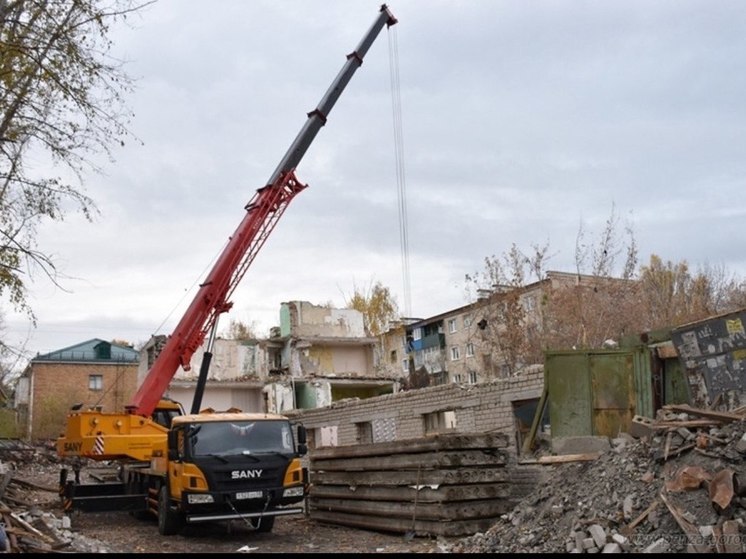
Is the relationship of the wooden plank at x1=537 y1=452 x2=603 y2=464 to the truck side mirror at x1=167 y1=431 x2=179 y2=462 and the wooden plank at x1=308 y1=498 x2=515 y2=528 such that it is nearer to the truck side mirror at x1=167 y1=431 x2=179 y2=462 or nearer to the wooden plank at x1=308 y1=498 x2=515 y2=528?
the wooden plank at x1=308 y1=498 x2=515 y2=528

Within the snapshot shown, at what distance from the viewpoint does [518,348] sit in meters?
32.3

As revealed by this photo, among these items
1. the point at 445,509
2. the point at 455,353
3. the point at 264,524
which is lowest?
the point at 264,524

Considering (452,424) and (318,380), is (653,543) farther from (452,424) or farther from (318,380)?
(318,380)

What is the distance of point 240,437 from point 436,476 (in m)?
3.82

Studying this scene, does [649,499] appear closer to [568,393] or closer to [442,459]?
[442,459]

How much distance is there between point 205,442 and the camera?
46.5ft

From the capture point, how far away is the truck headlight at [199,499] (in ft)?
A: 44.7

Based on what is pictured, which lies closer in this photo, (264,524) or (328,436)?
(264,524)

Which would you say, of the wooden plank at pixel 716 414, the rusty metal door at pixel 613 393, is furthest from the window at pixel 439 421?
the wooden plank at pixel 716 414

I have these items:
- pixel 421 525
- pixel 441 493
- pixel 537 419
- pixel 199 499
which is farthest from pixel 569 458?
pixel 199 499

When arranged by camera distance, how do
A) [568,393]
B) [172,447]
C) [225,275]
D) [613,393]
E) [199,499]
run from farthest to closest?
[225,275], [172,447], [568,393], [613,393], [199,499]

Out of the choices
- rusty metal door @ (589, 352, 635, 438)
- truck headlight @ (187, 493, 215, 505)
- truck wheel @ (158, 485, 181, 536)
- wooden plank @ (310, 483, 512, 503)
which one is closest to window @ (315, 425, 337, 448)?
wooden plank @ (310, 483, 512, 503)

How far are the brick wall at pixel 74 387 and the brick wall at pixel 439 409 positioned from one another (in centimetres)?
2930

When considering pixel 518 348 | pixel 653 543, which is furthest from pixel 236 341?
pixel 653 543
